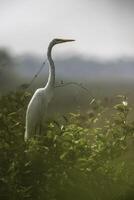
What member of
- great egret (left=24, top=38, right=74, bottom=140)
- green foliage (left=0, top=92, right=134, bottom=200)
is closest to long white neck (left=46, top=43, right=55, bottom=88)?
great egret (left=24, top=38, right=74, bottom=140)

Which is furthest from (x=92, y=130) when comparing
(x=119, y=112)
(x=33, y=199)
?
(x=33, y=199)

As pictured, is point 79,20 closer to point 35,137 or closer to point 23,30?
point 23,30

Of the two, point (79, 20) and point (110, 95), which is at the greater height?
point (79, 20)

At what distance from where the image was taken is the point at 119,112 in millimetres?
4039

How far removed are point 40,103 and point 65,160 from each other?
28 cm

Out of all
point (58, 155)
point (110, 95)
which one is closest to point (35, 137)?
point (58, 155)

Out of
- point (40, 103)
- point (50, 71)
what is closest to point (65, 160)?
point (40, 103)

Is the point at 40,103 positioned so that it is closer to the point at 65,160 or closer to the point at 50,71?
the point at 50,71

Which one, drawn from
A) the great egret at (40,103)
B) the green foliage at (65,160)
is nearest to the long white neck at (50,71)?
the great egret at (40,103)

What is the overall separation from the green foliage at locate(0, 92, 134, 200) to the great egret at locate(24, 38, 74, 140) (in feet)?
0.14

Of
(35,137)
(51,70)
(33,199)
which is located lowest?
(33,199)

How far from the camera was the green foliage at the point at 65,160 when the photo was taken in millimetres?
3953

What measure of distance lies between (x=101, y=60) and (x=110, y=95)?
164mm

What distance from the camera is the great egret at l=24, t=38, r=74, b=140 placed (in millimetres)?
3979
